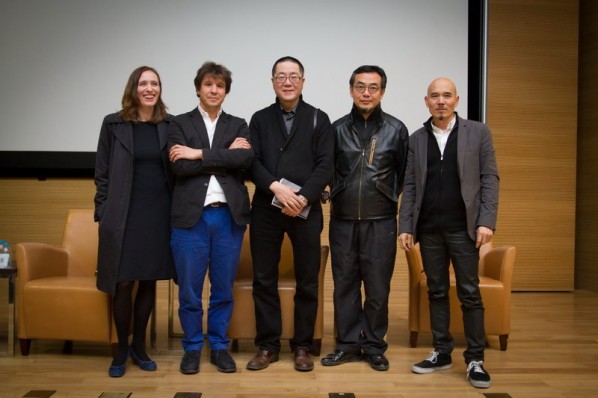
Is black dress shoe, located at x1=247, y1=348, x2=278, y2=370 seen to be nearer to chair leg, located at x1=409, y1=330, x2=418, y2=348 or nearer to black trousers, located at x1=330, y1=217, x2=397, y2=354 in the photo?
black trousers, located at x1=330, y1=217, x2=397, y2=354

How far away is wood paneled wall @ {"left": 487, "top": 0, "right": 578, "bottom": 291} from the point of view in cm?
560

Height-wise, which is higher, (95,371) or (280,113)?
(280,113)

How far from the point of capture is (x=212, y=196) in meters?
2.93

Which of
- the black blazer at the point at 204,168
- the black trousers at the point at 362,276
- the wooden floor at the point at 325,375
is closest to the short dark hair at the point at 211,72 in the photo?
the black blazer at the point at 204,168

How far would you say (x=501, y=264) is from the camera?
3.52 metres

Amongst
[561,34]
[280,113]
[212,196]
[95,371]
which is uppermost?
[561,34]

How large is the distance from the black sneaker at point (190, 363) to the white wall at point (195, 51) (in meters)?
2.82

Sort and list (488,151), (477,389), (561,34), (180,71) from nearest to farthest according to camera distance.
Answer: (477,389) → (488,151) → (180,71) → (561,34)

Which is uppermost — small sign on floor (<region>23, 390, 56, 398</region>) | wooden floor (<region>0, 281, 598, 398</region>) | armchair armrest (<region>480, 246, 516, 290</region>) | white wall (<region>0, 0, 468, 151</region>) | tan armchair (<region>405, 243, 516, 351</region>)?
white wall (<region>0, 0, 468, 151</region>)

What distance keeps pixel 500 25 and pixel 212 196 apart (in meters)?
3.82

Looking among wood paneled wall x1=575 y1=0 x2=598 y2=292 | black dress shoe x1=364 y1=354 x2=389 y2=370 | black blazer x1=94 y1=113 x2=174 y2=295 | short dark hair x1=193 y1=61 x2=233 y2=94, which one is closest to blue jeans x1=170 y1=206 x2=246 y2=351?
black blazer x1=94 y1=113 x2=174 y2=295

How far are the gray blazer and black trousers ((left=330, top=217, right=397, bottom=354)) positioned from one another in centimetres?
15

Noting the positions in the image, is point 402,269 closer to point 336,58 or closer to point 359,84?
point 336,58

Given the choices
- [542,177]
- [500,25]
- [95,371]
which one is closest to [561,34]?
[500,25]
